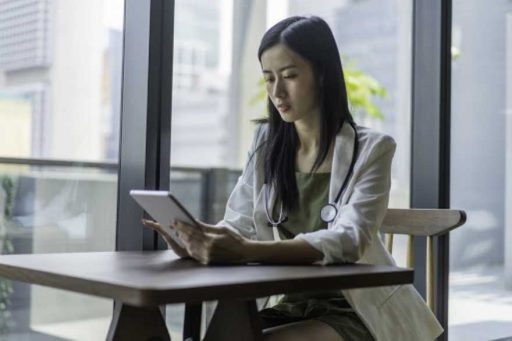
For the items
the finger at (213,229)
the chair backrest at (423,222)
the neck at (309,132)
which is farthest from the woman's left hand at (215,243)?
the chair backrest at (423,222)

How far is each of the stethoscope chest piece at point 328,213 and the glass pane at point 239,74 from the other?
34.8 inches

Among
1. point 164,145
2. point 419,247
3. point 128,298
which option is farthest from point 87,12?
point 419,247

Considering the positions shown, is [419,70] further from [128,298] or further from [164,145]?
[128,298]

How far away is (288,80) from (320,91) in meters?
0.10

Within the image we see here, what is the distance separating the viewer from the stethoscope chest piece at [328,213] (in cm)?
178

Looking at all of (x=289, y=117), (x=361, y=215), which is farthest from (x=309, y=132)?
(x=361, y=215)

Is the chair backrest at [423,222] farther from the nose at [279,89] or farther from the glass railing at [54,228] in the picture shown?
the glass railing at [54,228]

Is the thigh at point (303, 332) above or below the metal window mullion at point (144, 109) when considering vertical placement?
below

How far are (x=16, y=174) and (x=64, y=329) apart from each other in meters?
0.46

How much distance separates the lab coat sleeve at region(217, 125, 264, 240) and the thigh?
316 millimetres

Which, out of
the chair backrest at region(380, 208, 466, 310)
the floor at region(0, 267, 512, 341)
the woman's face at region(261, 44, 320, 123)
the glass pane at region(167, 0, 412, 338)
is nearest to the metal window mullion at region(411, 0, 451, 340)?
the glass pane at region(167, 0, 412, 338)

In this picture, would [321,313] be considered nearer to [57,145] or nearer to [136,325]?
[136,325]

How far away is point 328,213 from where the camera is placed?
5.86ft

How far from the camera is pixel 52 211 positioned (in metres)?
2.10
